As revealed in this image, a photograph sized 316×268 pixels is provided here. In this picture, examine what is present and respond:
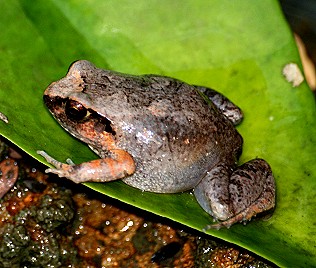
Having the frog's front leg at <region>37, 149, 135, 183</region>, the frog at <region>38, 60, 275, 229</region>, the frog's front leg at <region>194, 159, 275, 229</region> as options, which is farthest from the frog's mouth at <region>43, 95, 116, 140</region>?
the frog's front leg at <region>194, 159, 275, 229</region>

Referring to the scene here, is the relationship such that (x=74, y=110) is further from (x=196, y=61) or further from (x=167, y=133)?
(x=196, y=61)

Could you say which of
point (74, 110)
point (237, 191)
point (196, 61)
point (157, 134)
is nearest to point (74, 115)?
point (74, 110)

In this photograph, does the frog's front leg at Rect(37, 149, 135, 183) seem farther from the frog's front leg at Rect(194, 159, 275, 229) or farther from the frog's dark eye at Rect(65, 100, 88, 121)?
the frog's front leg at Rect(194, 159, 275, 229)

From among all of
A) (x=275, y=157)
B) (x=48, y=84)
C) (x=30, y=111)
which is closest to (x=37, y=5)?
(x=48, y=84)

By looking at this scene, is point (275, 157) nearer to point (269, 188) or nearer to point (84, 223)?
point (269, 188)

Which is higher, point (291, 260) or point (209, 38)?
point (209, 38)

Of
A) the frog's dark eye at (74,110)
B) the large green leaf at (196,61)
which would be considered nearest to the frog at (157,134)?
the frog's dark eye at (74,110)

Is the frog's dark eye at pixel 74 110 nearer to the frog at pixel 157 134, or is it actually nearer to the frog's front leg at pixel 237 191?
the frog at pixel 157 134
